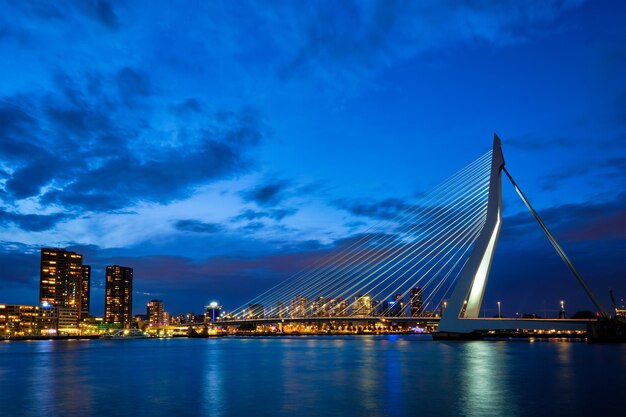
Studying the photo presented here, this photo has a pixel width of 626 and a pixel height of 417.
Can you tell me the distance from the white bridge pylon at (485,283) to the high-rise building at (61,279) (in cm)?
14124

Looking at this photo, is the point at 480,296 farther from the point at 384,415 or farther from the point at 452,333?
the point at 384,415

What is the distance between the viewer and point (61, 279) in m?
169

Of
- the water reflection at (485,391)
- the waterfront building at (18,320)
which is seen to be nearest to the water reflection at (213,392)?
the water reflection at (485,391)

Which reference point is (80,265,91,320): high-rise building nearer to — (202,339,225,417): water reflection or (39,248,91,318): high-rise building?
(39,248,91,318): high-rise building

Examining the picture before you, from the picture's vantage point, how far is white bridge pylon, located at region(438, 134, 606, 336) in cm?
4241

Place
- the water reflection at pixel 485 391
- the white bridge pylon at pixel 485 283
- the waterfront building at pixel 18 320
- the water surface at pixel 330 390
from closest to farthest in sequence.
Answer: the water reflection at pixel 485 391 → the water surface at pixel 330 390 → the white bridge pylon at pixel 485 283 → the waterfront building at pixel 18 320

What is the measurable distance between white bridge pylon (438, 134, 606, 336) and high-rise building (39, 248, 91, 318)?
5561 inches

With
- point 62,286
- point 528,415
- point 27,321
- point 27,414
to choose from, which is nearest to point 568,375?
point 528,415

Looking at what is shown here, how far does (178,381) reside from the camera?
2338 centimetres

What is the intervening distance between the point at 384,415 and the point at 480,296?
103 ft

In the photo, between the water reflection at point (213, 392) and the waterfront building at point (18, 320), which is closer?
the water reflection at point (213, 392)

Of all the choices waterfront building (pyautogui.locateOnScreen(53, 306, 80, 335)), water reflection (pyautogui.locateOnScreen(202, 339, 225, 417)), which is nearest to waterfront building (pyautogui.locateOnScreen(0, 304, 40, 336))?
waterfront building (pyautogui.locateOnScreen(53, 306, 80, 335))

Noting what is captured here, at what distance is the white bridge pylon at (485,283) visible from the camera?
42406 millimetres

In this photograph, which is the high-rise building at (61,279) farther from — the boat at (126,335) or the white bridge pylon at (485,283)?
the white bridge pylon at (485,283)
